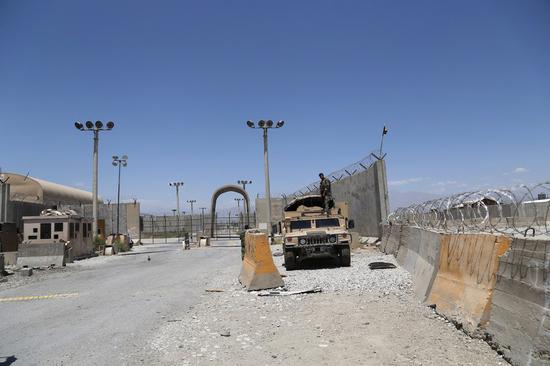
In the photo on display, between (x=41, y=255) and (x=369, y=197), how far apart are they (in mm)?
16300

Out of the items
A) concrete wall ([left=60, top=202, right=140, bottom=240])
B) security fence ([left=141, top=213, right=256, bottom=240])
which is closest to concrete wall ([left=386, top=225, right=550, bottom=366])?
concrete wall ([left=60, top=202, right=140, bottom=240])

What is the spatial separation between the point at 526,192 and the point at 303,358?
464 cm

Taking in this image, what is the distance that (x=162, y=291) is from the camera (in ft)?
41.9

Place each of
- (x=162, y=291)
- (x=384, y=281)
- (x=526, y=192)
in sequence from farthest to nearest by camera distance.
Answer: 1. (x=162, y=291)
2. (x=384, y=281)
3. (x=526, y=192)

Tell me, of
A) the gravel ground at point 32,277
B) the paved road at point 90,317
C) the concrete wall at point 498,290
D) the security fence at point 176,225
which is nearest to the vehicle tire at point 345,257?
the paved road at point 90,317

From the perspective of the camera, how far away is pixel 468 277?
6996mm

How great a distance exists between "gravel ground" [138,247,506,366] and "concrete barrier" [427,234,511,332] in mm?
257

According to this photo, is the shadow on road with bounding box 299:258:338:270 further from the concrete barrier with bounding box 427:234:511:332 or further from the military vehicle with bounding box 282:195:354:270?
Answer: the concrete barrier with bounding box 427:234:511:332

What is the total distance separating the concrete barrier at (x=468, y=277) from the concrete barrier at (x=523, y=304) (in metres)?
0.27

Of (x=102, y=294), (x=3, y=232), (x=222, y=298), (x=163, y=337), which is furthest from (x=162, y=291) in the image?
(x=3, y=232)

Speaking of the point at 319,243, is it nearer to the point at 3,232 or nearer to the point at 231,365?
the point at 231,365

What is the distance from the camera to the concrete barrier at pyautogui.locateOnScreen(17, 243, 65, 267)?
73.5 feet

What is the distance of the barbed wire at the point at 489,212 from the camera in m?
7.94

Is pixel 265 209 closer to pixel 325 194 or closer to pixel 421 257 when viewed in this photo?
pixel 325 194
